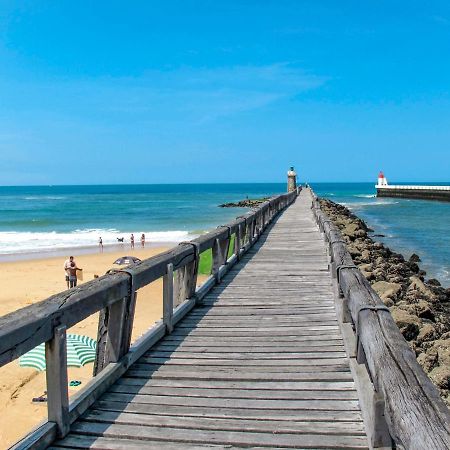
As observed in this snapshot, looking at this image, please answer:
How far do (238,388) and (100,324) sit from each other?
4.24 ft

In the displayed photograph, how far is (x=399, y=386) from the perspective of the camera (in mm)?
2559

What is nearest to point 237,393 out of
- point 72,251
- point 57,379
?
point 57,379

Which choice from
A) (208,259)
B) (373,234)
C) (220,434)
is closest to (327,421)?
(220,434)

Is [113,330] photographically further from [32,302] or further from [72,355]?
[32,302]

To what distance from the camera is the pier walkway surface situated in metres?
3.61

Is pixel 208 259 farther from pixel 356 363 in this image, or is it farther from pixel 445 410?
pixel 445 410

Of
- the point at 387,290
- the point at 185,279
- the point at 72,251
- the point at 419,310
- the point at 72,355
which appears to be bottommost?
the point at 72,251

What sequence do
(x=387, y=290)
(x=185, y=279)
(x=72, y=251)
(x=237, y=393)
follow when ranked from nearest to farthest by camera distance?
(x=237, y=393)
(x=185, y=279)
(x=387, y=290)
(x=72, y=251)

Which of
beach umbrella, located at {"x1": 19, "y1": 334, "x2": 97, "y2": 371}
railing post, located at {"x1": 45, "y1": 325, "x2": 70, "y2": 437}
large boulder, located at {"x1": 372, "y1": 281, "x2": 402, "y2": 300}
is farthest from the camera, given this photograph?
large boulder, located at {"x1": 372, "y1": 281, "x2": 402, "y2": 300}

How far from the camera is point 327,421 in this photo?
381cm

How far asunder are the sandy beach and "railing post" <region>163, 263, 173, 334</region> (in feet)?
10.3

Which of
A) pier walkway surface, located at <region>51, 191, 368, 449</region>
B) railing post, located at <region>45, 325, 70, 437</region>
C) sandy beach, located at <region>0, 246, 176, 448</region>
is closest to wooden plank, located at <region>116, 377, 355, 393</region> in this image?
pier walkway surface, located at <region>51, 191, 368, 449</region>

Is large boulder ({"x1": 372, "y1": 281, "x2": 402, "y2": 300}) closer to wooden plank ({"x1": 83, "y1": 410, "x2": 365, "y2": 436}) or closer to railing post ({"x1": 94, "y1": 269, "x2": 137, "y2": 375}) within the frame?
railing post ({"x1": 94, "y1": 269, "x2": 137, "y2": 375})

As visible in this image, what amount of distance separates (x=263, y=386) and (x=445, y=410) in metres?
2.39
